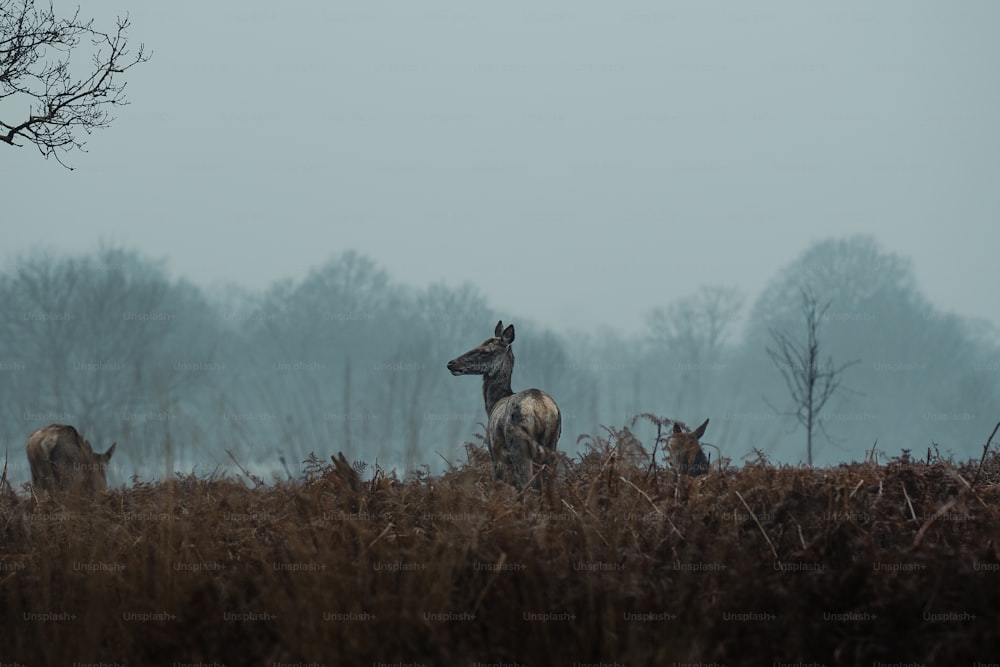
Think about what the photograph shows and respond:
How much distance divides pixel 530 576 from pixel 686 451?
3595mm

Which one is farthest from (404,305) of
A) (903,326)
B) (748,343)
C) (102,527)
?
(102,527)

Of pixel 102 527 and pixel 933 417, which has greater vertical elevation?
pixel 933 417

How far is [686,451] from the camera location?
31.4 ft

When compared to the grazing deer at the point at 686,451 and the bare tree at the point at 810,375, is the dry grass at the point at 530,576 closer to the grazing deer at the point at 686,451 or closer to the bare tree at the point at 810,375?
the grazing deer at the point at 686,451

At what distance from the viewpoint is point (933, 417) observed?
39344mm

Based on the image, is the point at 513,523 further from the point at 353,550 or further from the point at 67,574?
the point at 67,574

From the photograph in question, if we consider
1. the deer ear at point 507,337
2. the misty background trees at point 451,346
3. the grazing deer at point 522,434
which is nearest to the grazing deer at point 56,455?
the deer ear at point 507,337

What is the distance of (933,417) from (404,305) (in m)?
21.5

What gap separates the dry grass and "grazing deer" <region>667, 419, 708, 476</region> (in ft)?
1.06

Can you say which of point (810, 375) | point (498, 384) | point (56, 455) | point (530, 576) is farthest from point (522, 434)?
point (810, 375)

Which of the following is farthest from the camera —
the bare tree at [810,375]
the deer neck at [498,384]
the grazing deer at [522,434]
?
the bare tree at [810,375]

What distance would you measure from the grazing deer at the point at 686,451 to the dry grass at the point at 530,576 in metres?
0.32

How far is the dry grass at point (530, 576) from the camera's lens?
5879 millimetres

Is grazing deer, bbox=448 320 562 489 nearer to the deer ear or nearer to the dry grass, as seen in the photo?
the deer ear
